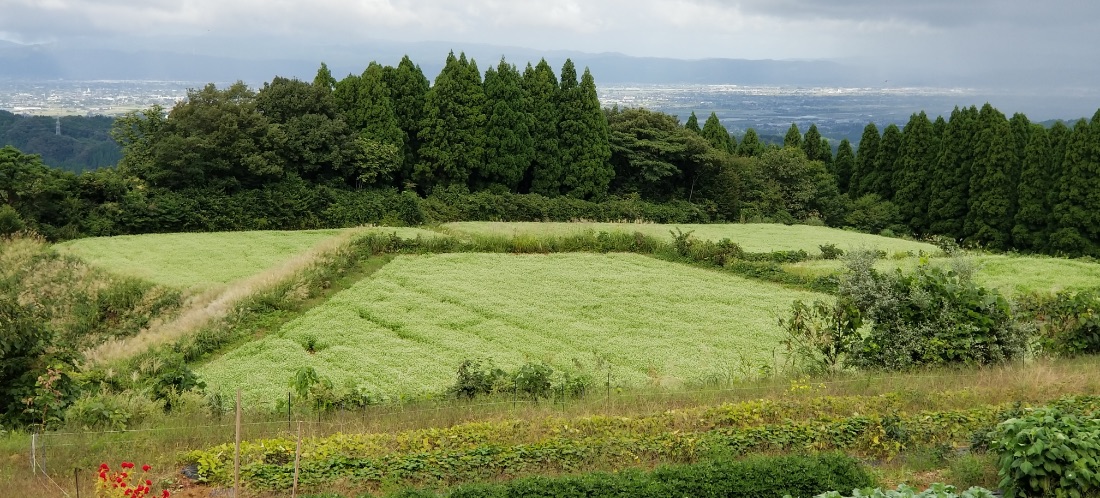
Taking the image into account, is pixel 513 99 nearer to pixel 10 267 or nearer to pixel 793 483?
pixel 10 267

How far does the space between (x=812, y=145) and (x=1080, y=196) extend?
16.3 meters

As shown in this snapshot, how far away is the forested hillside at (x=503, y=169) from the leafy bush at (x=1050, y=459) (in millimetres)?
25892

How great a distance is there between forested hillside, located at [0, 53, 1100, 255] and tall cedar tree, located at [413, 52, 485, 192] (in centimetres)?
8

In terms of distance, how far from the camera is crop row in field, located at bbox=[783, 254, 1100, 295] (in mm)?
20125

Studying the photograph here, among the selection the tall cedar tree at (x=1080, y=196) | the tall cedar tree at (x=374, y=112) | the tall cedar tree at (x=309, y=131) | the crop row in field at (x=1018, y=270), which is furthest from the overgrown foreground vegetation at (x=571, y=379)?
the tall cedar tree at (x=1080, y=196)

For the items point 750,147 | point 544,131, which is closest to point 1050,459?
point 544,131

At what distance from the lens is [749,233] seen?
29.3 meters

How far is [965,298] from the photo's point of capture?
12.5 meters

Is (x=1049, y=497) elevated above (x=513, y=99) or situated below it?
below

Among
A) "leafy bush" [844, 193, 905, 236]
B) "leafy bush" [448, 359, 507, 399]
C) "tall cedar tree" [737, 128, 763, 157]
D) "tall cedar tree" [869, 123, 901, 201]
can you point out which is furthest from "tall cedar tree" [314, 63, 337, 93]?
"tall cedar tree" [869, 123, 901, 201]

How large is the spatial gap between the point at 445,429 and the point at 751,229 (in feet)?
76.3

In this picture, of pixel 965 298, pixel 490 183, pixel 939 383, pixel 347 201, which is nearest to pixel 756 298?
pixel 965 298

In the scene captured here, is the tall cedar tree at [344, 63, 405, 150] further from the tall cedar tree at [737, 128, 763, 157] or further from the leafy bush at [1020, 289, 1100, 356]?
the leafy bush at [1020, 289, 1100, 356]

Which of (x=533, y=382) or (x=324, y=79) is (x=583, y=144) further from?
(x=533, y=382)
